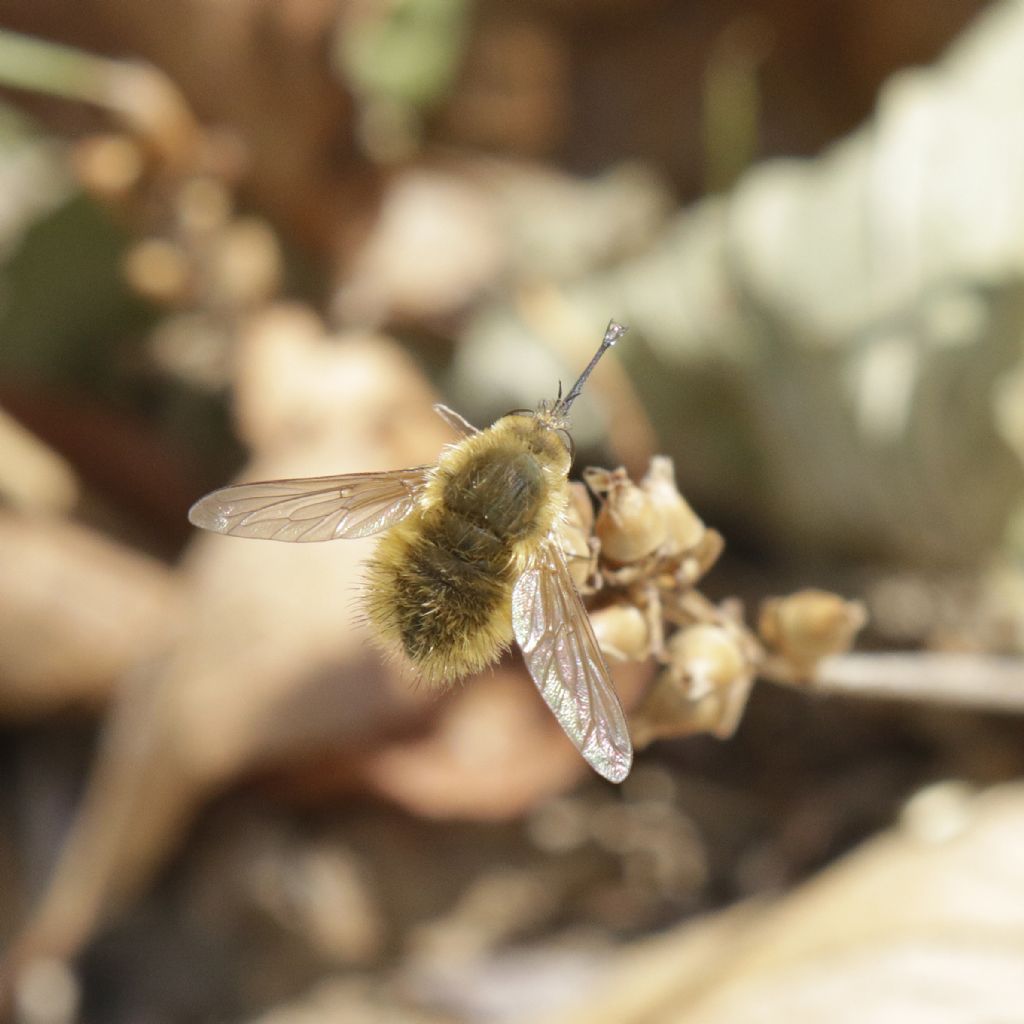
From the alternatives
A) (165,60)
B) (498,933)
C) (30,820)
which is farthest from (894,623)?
(165,60)

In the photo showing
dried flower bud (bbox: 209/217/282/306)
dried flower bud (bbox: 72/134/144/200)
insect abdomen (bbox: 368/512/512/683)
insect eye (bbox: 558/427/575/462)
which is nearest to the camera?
insect abdomen (bbox: 368/512/512/683)

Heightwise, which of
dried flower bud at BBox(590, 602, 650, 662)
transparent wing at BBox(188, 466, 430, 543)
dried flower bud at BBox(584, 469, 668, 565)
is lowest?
dried flower bud at BBox(590, 602, 650, 662)

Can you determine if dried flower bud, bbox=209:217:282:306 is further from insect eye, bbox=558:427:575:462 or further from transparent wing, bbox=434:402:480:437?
insect eye, bbox=558:427:575:462

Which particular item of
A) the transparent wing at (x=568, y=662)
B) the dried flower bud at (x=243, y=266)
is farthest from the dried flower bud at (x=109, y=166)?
the transparent wing at (x=568, y=662)

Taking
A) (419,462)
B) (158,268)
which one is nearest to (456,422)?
(419,462)

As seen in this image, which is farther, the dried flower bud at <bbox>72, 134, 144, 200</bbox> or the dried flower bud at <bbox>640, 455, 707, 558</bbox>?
the dried flower bud at <bbox>72, 134, 144, 200</bbox>

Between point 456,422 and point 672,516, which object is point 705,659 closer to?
point 672,516

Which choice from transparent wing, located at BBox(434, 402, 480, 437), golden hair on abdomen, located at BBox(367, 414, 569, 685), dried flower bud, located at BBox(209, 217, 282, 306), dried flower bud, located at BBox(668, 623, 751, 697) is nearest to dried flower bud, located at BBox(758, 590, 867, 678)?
dried flower bud, located at BBox(668, 623, 751, 697)
